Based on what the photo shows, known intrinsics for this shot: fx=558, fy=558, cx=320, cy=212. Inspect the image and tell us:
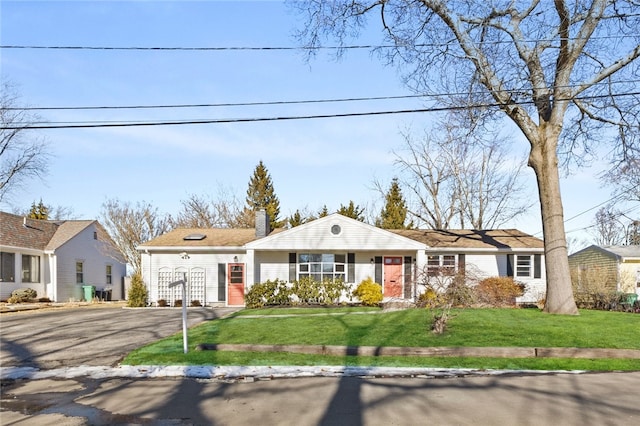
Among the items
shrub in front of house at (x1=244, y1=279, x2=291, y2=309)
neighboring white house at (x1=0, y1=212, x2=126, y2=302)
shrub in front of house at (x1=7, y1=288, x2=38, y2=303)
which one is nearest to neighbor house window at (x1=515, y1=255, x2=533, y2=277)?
shrub in front of house at (x1=244, y1=279, x2=291, y2=309)

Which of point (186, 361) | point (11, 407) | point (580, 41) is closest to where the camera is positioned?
point (11, 407)

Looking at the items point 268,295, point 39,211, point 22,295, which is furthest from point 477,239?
point 39,211

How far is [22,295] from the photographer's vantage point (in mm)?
27719

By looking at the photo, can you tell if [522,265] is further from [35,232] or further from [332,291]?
[35,232]

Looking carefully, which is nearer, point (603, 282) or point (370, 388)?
point (370, 388)

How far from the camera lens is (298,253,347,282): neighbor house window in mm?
25672

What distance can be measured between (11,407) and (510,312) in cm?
1456

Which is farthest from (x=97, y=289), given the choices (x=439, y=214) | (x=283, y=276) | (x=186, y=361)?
(x=186, y=361)

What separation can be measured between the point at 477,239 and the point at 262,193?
30.2 metres

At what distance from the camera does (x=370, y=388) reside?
8.73m

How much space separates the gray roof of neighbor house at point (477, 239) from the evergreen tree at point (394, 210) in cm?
1543

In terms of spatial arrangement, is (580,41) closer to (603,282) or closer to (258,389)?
(603,282)

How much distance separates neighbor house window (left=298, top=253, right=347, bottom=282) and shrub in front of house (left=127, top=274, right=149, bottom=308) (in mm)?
7099

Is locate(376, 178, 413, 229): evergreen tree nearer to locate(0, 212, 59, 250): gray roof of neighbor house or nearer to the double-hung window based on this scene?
the double-hung window
